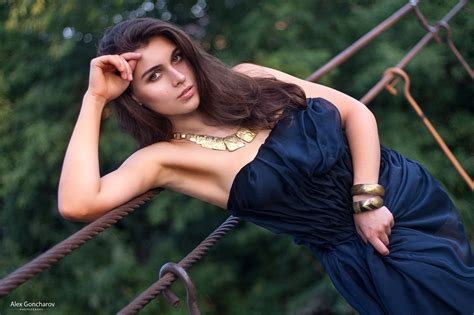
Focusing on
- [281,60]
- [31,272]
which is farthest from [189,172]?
[281,60]

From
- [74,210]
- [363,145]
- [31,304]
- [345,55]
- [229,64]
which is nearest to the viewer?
[74,210]

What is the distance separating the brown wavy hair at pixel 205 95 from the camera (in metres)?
1.13

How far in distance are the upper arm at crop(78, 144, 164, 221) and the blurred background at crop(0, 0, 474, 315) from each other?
161cm

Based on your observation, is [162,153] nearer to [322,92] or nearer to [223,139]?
[223,139]

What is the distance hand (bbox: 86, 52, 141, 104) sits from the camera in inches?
43.3

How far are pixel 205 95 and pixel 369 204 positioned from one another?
353mm

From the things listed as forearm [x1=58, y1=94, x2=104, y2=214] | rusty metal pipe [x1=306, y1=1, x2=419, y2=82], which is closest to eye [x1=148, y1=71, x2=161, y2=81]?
forearm [x1=58, y1=94, x2=104, y2=214]

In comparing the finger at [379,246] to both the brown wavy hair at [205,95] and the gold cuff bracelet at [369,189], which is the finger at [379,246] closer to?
the gold cuff bracelet at [369,189]

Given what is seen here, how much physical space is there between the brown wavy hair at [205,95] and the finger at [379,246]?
0.28 meters

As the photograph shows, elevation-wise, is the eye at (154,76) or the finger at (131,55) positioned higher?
the finger at (131,55)

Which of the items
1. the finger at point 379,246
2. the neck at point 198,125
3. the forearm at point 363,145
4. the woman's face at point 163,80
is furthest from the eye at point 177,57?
the finger at point 379,246

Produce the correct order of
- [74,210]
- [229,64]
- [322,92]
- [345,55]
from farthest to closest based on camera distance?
1. [229,64]
2. [345,55]
3. [322,92]
4. [74,210]

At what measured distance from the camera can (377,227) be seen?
1.09 meters

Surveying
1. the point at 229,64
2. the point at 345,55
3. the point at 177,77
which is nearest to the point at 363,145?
the point at 177,77
